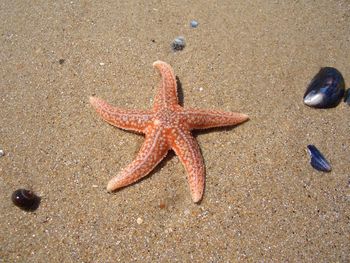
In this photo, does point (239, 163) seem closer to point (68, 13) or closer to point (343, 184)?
point (343, 184)

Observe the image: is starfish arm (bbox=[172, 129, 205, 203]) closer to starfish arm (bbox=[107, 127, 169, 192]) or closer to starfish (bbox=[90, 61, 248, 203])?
starfish (bbox=[90, 61, 248, 203])

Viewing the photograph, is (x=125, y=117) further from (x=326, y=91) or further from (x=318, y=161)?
(x=326, y=91)

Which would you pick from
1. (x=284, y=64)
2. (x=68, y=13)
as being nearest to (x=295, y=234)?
(x=284, y=64)

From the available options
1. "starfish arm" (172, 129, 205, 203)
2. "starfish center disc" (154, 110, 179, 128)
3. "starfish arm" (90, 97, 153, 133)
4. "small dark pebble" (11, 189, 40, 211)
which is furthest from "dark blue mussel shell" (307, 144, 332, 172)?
"small dark pebble" (11, 189, 40, 211)

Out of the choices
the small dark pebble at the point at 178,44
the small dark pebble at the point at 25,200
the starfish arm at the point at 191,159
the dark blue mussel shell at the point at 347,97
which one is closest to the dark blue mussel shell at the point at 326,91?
the dark blue mussel shell at the point at 347,97

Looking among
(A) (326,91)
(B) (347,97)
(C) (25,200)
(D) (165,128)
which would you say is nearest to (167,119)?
(D) (165,128)
